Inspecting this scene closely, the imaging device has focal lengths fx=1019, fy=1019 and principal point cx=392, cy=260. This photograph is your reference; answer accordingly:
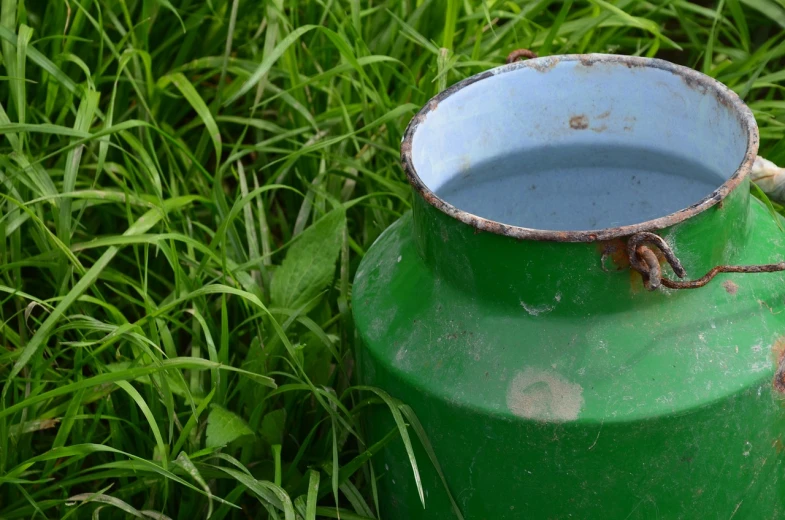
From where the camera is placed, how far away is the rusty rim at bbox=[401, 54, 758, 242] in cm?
Answer: 133

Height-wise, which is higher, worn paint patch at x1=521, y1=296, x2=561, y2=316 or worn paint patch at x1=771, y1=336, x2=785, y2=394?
worn paint patch at x1=521, y1=296, x2=561, y2=316

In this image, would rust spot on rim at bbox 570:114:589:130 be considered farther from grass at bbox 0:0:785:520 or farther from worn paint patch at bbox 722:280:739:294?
worn paint patch at bbox 722:280:739:294

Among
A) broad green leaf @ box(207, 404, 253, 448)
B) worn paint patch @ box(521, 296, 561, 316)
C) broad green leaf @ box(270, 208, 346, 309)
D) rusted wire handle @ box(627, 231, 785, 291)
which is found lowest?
broad green leaf @ box(207, 404, 253, 448)

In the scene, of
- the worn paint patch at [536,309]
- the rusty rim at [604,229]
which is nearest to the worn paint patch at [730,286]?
the rusty rim at [604,229]

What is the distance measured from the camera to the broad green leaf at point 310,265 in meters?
1.92

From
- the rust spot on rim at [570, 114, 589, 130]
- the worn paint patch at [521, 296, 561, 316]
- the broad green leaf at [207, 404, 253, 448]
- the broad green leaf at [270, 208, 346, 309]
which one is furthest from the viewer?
the broad green leaf at [270, 208, 346, 309]

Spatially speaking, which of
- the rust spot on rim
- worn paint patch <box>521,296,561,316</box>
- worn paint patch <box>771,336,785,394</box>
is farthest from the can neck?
the rust spot on rim

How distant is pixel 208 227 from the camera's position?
87.6 inches

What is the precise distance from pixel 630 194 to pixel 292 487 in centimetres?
81

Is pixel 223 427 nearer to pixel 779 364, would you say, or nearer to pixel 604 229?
pixel 604 229

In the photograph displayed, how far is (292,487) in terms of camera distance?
177cm

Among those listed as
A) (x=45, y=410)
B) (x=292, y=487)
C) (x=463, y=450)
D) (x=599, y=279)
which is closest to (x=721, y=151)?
(x=599, y=279)

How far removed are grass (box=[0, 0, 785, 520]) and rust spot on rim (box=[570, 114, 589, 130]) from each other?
1.11 ft

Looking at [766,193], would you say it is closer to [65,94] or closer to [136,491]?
[136,491]
